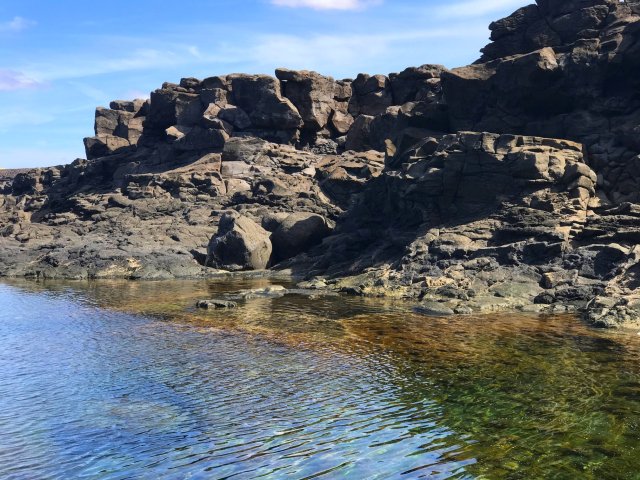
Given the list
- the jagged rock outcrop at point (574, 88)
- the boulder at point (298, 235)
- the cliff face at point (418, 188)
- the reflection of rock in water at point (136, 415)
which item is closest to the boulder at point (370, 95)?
the cliff face at point (418, 188)

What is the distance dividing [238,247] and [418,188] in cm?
1997

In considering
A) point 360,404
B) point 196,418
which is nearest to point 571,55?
→ point 360,404

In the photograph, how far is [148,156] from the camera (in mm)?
91938

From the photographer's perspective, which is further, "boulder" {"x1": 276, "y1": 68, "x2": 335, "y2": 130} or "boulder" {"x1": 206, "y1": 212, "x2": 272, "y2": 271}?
"boulder" {"x1": 276, "y1": 68, "x2": 335, "y2": 130}

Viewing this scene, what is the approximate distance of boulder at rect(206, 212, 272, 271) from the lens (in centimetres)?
5853

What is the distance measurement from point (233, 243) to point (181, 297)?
17153 mm

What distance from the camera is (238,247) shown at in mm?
58719

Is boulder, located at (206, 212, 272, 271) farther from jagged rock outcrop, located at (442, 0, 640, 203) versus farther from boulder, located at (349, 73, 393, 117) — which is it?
boulder, located at (349, 73, 393, 117)

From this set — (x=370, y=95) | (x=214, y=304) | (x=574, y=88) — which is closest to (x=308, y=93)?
(x=370, y=95)

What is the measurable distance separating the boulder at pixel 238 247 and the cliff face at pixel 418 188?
0.18 metres

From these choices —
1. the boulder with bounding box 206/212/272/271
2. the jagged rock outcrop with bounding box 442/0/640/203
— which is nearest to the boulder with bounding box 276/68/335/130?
the boulder with bounding box 206/212/272/271

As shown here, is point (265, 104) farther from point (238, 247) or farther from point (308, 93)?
point (238, 247)

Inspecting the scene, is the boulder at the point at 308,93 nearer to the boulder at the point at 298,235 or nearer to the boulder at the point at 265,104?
the boulder at the point at 265,104

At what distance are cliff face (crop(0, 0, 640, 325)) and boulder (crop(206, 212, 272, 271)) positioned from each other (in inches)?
7.3
